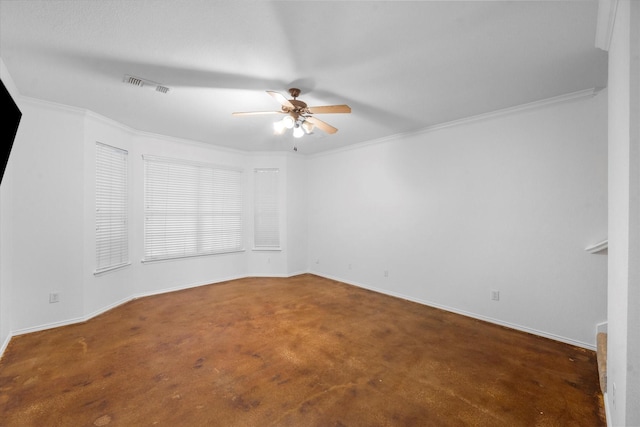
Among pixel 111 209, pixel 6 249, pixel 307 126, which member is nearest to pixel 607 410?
pixel 307 126

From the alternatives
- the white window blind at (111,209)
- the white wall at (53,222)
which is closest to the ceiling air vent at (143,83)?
the white wall at (53,222)

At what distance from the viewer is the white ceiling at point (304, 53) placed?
168 cm

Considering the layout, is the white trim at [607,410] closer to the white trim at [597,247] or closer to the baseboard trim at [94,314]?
the white trim at [597,247]

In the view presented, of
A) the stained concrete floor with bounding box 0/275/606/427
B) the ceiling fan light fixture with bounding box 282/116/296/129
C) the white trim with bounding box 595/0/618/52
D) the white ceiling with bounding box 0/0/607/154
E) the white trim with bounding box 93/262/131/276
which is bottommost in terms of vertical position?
the stained concrete floor with bounding box 0/275/606/427

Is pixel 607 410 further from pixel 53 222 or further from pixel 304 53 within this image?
pixel 53 222

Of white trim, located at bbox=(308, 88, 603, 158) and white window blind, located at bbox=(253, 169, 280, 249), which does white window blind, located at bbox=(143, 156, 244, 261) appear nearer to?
white window blind, located at bbox=(253, 169, 280, 249)

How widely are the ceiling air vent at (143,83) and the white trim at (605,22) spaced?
343 centimetres

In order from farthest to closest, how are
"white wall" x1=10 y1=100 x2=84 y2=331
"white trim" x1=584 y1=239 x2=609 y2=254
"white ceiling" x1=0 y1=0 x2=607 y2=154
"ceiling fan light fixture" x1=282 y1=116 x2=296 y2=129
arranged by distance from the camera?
"white wall" x1=10 y1=100 x2=84 y2=331, "ceiling fan light fixture" x1=282 y1=116 x2=296 y2=129, "white trim" x1=584 y1=239 x2=609 y2=254, "white ceiling" x1=0 y1=0 x2=607 y2=154

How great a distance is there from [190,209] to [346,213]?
293 cm

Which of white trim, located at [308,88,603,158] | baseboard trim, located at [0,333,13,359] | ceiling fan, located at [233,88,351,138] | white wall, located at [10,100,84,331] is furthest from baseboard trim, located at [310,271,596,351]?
baseboard trim, located at [0,333,13,359]

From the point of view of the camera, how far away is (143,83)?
2578 mm

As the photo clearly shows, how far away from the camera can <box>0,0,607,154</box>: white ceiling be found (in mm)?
1676

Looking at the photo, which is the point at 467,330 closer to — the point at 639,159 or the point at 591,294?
the point at 591,294

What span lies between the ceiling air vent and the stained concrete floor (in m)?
2.64
